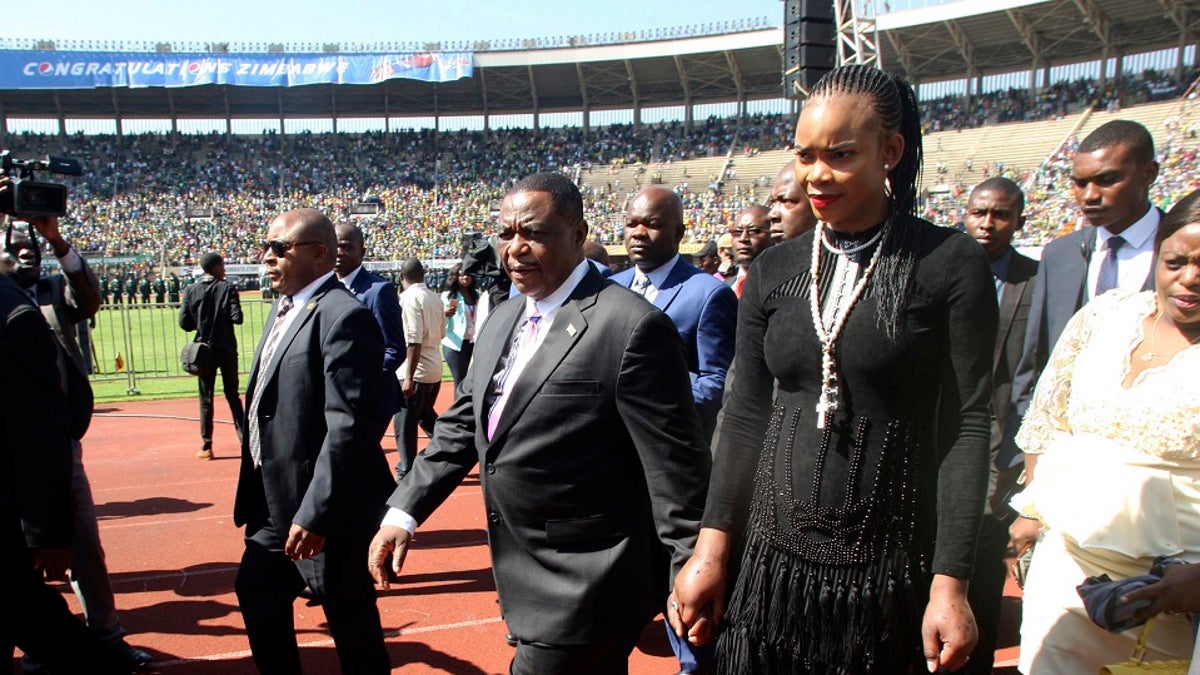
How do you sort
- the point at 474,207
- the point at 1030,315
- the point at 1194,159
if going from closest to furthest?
the point at 1030,315
the point at 1194,159
the point at 474,207

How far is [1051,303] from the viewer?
10.8 feet

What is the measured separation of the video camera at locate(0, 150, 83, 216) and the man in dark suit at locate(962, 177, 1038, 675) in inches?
160

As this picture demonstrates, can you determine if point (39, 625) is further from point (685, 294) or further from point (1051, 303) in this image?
point (1051, 303)

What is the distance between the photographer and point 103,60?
4256cm

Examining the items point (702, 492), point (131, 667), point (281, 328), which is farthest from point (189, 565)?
point (702, 492)

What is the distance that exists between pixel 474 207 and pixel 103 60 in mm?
20032

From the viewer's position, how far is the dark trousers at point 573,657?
242cm

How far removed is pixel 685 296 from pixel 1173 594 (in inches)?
95.5

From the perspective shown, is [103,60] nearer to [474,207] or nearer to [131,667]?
[474,207]

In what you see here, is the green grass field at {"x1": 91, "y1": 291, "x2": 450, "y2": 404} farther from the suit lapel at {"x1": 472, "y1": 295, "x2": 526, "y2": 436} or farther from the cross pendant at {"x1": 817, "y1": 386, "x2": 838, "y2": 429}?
the cross pendant at {"x1": 817, "y1": 386, "x2": 838, "y2": 429}

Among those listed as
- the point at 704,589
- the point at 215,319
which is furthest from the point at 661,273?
the point at 215,319

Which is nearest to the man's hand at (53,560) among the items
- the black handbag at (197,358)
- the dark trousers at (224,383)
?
Result: the black handbag at (197,358)

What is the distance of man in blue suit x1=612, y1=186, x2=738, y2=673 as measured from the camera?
12.8 ft

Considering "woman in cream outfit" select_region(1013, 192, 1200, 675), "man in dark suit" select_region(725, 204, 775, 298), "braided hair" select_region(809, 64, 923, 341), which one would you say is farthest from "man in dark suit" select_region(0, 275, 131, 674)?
"man in dark suit" select_region(725, 204, 775, 298)
